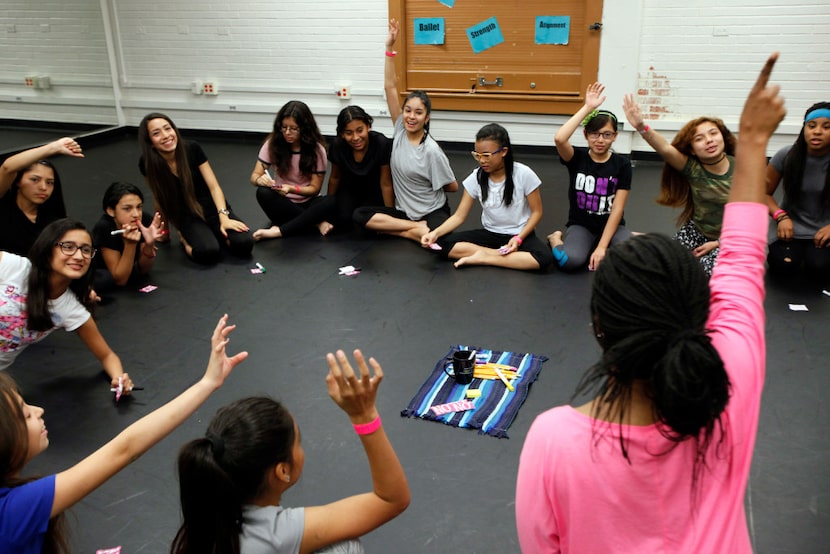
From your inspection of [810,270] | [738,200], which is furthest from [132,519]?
[810,270]

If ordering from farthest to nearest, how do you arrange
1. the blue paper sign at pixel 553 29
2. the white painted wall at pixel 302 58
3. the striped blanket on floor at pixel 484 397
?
1. the blue paper sign at pixel 553 29
2. the white painted wall at pixel 302 58
3. the striped blanket on floor at pixel 484 397

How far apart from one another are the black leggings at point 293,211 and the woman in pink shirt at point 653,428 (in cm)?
427

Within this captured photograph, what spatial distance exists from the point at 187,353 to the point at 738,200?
293cm

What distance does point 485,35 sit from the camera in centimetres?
729

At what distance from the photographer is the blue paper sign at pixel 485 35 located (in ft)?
23.7

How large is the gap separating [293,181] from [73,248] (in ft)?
7.95

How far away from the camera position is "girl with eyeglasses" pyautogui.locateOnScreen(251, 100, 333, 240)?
5.10 m

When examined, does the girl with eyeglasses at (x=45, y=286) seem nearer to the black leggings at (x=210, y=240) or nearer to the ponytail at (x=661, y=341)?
the black leggings at (x=210, y=240)

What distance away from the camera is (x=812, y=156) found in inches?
163

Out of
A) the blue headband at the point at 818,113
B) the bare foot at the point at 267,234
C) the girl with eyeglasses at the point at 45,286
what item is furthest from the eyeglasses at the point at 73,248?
the blue headband at the point at 818,113

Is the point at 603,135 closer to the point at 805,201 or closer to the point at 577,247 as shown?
the point at 577,247

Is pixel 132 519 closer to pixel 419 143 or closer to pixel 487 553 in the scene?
pixel 487 553

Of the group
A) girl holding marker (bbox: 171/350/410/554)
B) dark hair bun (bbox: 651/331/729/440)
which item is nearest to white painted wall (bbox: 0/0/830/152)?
girl holding marker (bbox: 171/350/410/554)

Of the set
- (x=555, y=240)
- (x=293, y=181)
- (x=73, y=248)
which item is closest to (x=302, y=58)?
(x=293, y=181)
